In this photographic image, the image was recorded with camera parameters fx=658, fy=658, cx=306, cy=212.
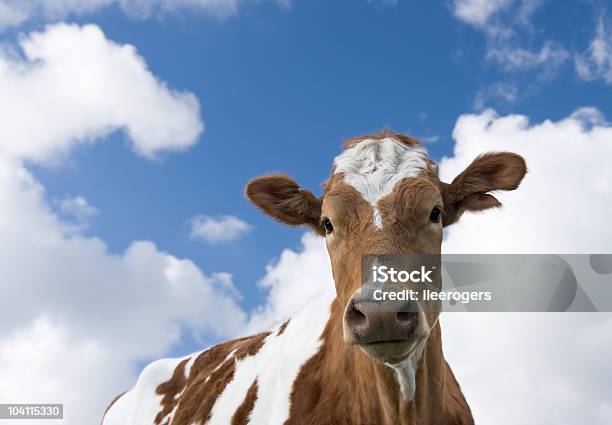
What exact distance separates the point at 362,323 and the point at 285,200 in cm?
266

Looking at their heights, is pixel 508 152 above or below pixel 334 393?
above

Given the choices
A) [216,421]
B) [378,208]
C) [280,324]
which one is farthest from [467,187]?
[216,421]

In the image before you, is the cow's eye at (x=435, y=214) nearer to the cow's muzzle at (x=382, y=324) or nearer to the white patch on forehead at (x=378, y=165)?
the white patch on forehead at (x=378, y=165)

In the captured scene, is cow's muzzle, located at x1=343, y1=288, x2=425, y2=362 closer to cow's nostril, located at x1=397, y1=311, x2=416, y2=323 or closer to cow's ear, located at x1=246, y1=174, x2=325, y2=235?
cow's nostril, located at x1=397, y1=311, x2=416, y2=323

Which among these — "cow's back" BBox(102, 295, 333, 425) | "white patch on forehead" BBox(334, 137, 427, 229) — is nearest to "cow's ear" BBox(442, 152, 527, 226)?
"white patch on forehead" BBox(334, 137, 427, 229)

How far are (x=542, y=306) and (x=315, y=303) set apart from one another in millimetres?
2535

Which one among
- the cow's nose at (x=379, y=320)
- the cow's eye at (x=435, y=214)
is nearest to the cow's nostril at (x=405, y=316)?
the cow's nose at (x=379, y=320)

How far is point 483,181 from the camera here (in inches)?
254

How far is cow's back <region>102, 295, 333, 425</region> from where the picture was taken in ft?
22.2

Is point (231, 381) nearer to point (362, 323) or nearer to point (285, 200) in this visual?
point (285, 200)

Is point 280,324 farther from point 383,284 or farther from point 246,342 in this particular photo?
point 383,284

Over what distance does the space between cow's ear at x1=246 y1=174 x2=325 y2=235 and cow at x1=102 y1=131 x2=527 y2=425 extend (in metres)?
0.01

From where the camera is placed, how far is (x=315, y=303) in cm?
759

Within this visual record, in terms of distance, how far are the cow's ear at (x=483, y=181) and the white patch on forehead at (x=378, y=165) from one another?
0.46 m
